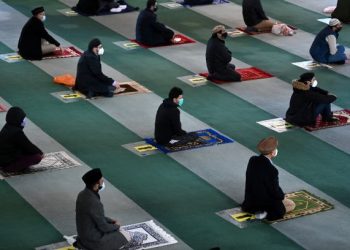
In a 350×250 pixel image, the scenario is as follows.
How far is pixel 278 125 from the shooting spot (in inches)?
674

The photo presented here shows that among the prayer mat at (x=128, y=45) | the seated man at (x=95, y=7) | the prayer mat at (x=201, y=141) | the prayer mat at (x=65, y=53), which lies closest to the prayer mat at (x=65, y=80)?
the prayer mat at (x=65, y=53)

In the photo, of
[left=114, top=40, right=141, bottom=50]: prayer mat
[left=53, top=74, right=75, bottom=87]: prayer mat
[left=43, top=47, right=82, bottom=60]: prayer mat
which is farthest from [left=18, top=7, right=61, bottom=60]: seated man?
[left=114, top=40, right=141, bottom=50]: prayer mat

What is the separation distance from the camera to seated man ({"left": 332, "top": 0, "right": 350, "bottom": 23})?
23.7 meters

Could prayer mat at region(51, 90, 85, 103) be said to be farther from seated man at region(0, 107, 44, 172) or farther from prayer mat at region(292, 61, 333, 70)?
prayer mat at region(292, 61, 333, 70)

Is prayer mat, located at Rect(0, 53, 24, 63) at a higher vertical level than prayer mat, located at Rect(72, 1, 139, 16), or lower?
lower

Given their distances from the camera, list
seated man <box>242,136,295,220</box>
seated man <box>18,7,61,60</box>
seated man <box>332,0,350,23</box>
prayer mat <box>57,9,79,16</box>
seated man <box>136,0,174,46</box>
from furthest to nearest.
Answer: prayer mat <box>57,9,79,16</box>
seated man <box>332,0,350,23</box>
seated man <box>136,0,174,46</box>
seated man <box>18,7,61,60</box>
seated man <box>242,136,295,220</box>

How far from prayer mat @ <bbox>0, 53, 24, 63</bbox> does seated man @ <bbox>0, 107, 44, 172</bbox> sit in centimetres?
602

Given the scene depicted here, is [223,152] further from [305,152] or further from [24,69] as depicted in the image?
[24,69]

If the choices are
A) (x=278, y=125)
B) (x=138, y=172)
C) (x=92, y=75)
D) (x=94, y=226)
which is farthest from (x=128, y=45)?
(x=94, y=226)

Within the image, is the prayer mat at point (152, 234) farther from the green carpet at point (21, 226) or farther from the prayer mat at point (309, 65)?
the prayer mat at point (309, 65)

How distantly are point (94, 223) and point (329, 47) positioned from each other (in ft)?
32.1

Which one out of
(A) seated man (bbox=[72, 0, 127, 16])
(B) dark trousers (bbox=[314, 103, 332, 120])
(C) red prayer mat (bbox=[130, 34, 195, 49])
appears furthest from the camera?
(A) seated man (bbox=[72, 0, 127, 16])

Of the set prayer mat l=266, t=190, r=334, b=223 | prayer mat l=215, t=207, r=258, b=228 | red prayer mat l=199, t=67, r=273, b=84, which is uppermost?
prayer mat l=266, t=190, r=334, b=223

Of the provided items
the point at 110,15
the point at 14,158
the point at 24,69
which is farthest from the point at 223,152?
the point at 110,15
